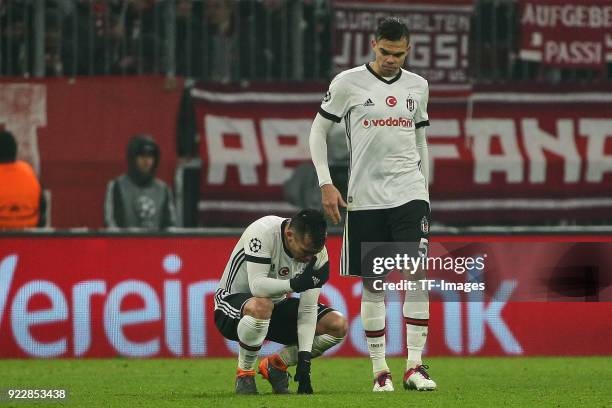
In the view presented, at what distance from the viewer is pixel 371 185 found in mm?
9344

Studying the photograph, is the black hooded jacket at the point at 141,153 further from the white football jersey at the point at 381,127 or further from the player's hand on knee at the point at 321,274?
the player's hand on knee at the point at 321,274

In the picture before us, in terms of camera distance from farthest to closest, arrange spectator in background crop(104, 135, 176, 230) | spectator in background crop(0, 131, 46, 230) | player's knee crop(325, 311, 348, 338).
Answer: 1. spectator in background crop(104, 135, 176, 230)
2. spectator in background crop(0, 131, 46, 230)
3. player's knee crop(325, 311, 348, 338)

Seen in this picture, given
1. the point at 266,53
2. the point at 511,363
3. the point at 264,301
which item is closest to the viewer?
the point at 264,301

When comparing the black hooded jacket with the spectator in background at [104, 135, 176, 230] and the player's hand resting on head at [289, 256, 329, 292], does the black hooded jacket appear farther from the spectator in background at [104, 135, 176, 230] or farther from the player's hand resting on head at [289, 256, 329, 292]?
the player's hand resting on head at [289, 256, 329, 292]

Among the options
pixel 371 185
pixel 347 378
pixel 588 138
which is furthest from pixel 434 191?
pixel 371 185

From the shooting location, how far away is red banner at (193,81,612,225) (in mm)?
15391

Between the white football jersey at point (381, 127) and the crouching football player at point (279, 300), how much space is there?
0.55 metres

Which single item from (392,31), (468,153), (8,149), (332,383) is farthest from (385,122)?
(468,153)

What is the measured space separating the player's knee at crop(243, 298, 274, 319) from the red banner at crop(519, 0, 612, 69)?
7410 millimetres

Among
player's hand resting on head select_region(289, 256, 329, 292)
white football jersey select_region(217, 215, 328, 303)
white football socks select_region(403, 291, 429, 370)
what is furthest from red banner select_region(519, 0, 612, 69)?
player's hand resting on head select_region(289, 256, 329, 292)

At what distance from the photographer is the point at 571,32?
1585cm

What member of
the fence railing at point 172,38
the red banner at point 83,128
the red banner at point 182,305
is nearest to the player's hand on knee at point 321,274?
the red banner at point 182,305

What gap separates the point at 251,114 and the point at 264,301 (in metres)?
6.72

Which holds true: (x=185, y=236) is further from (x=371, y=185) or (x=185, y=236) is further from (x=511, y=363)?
(x=371, y=185)
